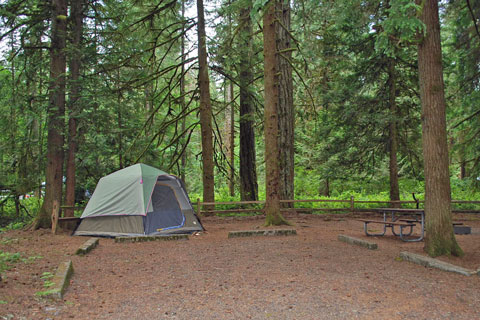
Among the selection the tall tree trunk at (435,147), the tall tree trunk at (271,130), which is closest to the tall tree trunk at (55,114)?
the tall tree trunk at (271,130)

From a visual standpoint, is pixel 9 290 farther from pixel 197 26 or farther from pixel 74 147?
pixel 197 26

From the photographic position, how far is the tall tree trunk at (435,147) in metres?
5.80

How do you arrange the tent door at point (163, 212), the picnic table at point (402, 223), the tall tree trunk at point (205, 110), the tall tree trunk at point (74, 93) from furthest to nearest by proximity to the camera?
the tall tree trunk at point (205, 110) → the tall tree trunk at point (74, 93) → the tent door at point (163, 212) → the picnic table at point (402, 223)

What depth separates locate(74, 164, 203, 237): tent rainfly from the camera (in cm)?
880

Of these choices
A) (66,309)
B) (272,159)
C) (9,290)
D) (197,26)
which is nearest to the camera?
(66,309)

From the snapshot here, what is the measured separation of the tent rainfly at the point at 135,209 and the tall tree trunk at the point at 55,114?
1215 mm

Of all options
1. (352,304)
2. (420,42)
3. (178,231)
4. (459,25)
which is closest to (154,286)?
(352,304)

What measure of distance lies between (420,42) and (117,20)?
26.8 ft

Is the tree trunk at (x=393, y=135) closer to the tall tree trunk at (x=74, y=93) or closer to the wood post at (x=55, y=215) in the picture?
the tall tree trunk at (x=74, y=93)

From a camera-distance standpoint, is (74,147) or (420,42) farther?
(74,147)

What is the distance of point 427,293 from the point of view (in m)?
4.11

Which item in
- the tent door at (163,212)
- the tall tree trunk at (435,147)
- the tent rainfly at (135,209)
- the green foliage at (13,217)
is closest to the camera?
the tall tree trunk at (435,147)

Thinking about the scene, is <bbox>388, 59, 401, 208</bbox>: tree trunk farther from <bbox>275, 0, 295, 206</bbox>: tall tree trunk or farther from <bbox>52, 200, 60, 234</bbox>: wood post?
<bbox>52, 200, 60, 234</bbox>: wood post

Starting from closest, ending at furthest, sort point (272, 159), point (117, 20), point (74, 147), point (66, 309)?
point (66, 309)
point (272, 159)
point (74, 147)
point (117, 20)
